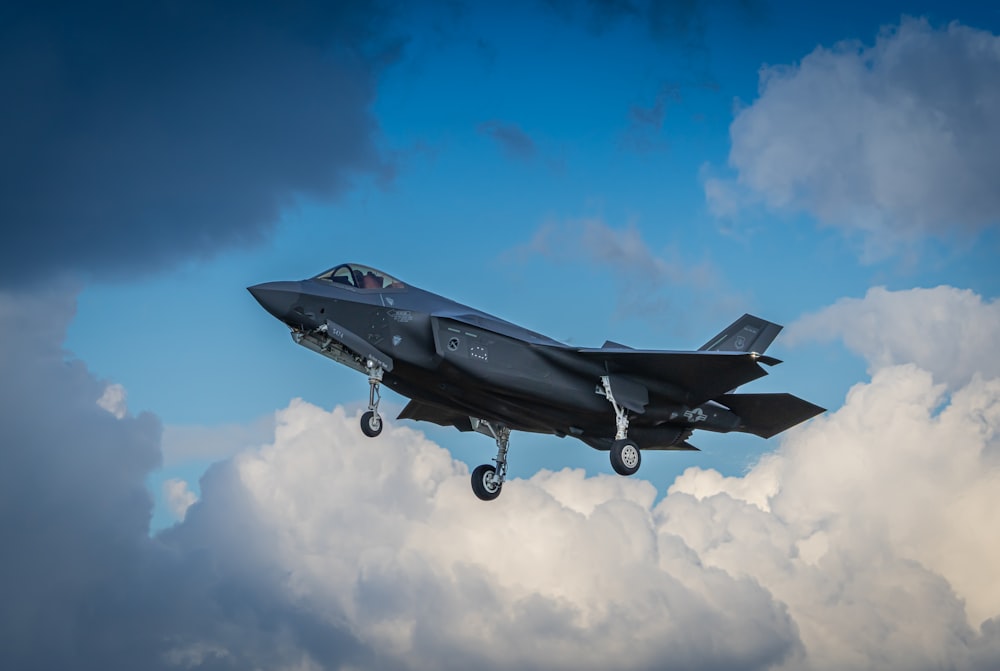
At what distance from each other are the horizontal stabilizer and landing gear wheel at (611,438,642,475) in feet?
15.0

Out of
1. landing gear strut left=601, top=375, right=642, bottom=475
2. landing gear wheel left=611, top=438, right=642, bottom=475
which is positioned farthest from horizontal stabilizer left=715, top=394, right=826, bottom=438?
landing gear wheel left=611, top=438, right=642, bottom=475

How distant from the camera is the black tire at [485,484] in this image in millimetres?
43000

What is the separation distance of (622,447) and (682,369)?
2.86 meters

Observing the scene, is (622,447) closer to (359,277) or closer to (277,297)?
(359,277)

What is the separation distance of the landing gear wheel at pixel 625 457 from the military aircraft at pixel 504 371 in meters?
0.03

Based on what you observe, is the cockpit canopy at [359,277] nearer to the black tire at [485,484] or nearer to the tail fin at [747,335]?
the black tire at [485,484]

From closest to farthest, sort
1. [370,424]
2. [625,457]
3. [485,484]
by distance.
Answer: [370,424] < [625,457] < [485,484]

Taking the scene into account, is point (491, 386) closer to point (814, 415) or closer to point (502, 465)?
point (502, 465)

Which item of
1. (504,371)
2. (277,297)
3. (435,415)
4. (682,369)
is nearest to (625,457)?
(682,369)

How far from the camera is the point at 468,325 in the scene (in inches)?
1492

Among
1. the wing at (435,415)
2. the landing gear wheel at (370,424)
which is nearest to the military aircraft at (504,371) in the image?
the landing gear wheel at (370,424)

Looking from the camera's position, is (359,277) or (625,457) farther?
(625,457)

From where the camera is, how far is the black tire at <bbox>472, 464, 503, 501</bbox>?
141ft

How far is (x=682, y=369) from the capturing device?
3959 cm
